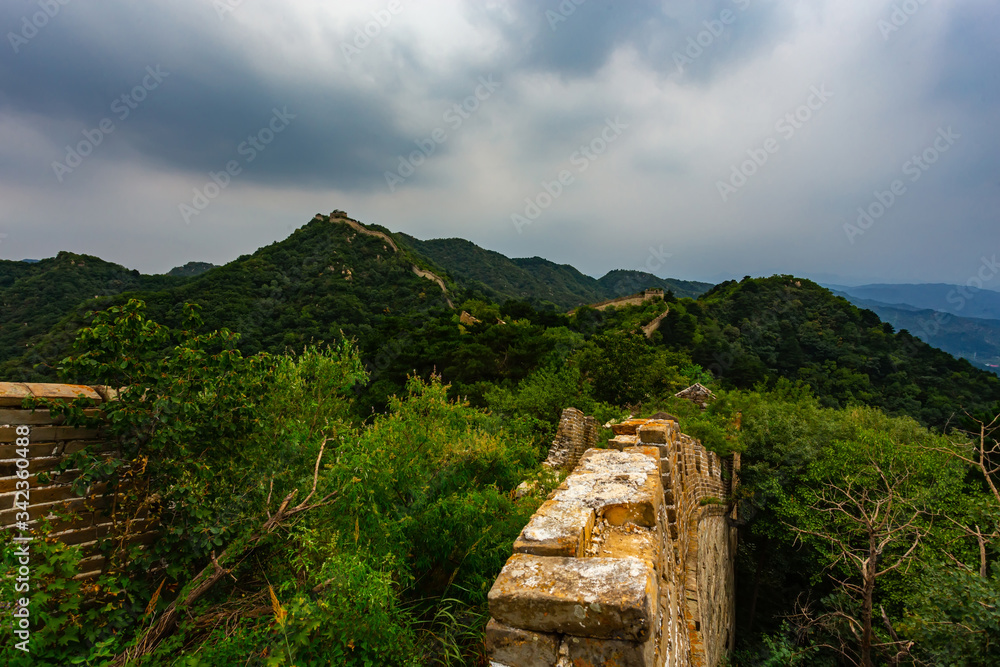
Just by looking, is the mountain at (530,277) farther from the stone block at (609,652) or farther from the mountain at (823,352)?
the stone block at (609,652)

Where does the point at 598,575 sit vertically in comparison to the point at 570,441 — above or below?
above

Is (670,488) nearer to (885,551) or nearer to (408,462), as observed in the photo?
(408,462)

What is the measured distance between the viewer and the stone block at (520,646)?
1.82 m

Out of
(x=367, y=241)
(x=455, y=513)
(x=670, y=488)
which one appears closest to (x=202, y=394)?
(x=455, y=513)

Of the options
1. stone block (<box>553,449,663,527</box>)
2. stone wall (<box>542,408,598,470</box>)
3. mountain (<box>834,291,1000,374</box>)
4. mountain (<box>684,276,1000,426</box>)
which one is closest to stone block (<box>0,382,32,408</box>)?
stone block (<box>553,449,663,527</box>)

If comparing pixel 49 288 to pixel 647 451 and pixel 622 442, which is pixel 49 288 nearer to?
pixel 622 442

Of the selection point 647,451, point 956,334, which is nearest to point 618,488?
point 647,451

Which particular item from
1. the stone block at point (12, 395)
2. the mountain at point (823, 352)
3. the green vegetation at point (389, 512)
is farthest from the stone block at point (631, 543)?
the mountain at point (823, 352)

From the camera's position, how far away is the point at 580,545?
227 cm

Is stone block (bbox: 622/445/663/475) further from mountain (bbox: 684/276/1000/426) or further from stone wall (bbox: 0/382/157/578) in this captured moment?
mountain (bbox: 684/276/1000/426)

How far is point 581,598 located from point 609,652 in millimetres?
228

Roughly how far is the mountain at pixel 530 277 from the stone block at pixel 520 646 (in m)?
76.4

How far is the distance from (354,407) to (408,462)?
21182mm

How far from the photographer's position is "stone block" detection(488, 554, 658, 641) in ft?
5.62
